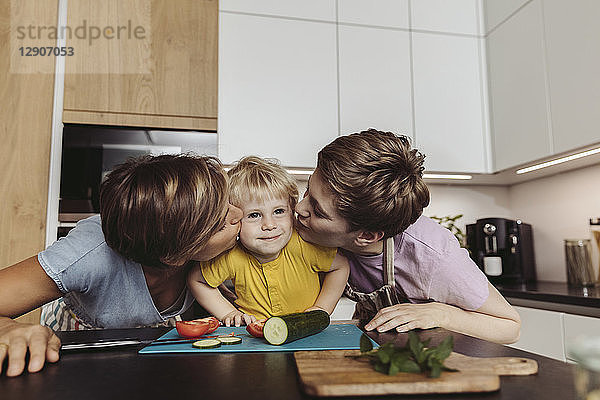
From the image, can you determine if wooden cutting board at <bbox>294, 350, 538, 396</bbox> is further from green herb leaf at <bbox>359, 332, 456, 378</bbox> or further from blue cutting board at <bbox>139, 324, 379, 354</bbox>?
blue cutting board at <bbox>139, 324, 379, 354</bbox>

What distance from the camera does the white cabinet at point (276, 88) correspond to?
244 cm

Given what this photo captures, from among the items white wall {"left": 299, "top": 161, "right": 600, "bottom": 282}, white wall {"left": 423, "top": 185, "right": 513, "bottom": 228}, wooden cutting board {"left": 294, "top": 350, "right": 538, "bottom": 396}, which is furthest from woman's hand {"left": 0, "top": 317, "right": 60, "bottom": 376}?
white wall {"left": 423, "top": 185, "right": 513, "bottom": 228}

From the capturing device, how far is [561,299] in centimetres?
193

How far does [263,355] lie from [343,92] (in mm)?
1992

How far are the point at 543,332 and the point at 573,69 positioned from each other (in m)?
1.08

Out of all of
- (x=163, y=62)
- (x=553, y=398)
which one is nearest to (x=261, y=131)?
(x=163, y=62)

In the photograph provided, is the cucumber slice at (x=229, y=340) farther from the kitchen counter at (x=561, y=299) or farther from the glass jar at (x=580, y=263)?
the glass jar at (x=580, y=263)

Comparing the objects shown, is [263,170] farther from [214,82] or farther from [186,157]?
[214,82]

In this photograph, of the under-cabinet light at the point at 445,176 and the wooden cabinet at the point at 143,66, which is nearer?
the wooden cabinet at the point at 143,66

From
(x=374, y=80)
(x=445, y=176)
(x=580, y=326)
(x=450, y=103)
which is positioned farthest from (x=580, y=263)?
(x=374, y=80)

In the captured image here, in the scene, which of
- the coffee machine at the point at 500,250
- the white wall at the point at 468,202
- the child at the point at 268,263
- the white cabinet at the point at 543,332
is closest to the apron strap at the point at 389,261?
the child at the point at 268,263

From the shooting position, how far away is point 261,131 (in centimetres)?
246

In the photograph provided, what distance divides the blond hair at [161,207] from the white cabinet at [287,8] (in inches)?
62.7

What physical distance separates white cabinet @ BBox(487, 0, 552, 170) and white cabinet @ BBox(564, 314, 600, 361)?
2.55 feet
